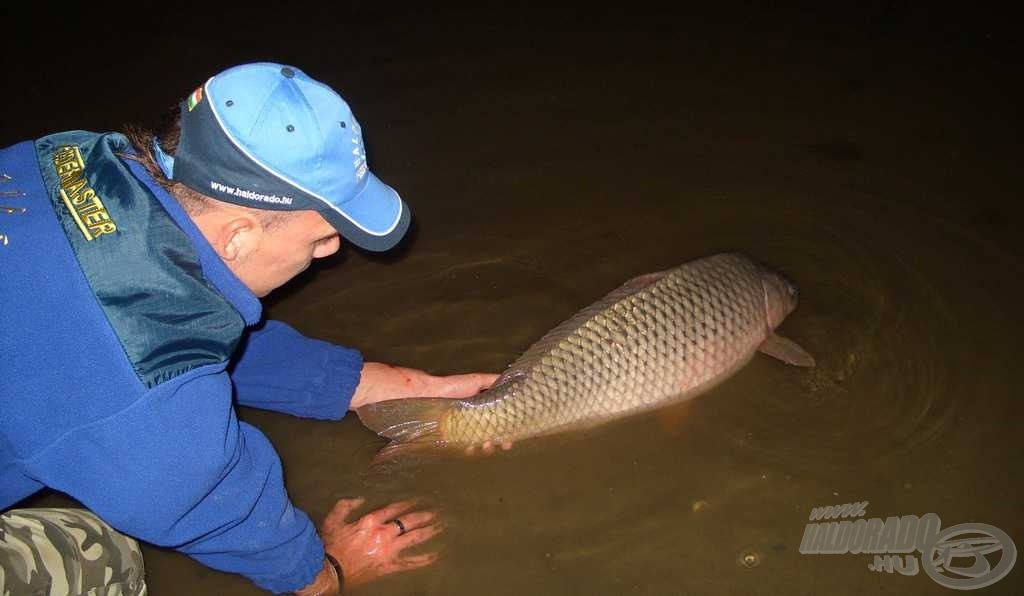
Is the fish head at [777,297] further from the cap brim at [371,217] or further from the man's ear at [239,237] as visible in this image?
the man's ear at [239,237]

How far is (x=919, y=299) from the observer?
335 centimetres

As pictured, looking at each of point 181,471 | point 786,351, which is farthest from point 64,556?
point 786,351

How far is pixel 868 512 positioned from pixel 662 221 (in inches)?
68.5

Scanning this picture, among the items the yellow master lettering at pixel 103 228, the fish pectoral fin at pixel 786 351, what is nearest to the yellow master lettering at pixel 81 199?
the yellow master lettering at pixel 103 228

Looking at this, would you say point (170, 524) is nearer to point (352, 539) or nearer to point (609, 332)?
point (352, 539)

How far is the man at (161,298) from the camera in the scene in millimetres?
1536

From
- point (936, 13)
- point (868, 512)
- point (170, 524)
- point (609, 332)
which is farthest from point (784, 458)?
point (936, 13)

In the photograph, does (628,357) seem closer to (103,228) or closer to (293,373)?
(293,373)

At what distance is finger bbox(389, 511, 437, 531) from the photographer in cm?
268

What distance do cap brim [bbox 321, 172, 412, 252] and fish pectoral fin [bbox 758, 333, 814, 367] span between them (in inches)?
65.5

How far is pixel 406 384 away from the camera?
3029 millimetres

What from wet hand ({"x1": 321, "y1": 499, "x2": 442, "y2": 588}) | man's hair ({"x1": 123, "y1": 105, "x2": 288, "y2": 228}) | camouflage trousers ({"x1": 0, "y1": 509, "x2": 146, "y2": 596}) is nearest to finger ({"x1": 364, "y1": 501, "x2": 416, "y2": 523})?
wet hand ({"x1": 321, "y1": 499, "x2": 442, "y2": 588})

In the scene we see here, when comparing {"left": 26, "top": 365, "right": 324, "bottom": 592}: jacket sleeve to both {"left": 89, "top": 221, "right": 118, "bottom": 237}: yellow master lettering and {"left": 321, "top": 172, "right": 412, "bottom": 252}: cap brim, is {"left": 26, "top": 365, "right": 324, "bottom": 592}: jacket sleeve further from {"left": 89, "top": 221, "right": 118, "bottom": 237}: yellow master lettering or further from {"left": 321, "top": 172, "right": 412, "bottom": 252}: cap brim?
{"left": 321, "top": 172, "right": 412, "bottom": 252}: cap brim

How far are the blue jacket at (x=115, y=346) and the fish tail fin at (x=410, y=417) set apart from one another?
2.47ft
